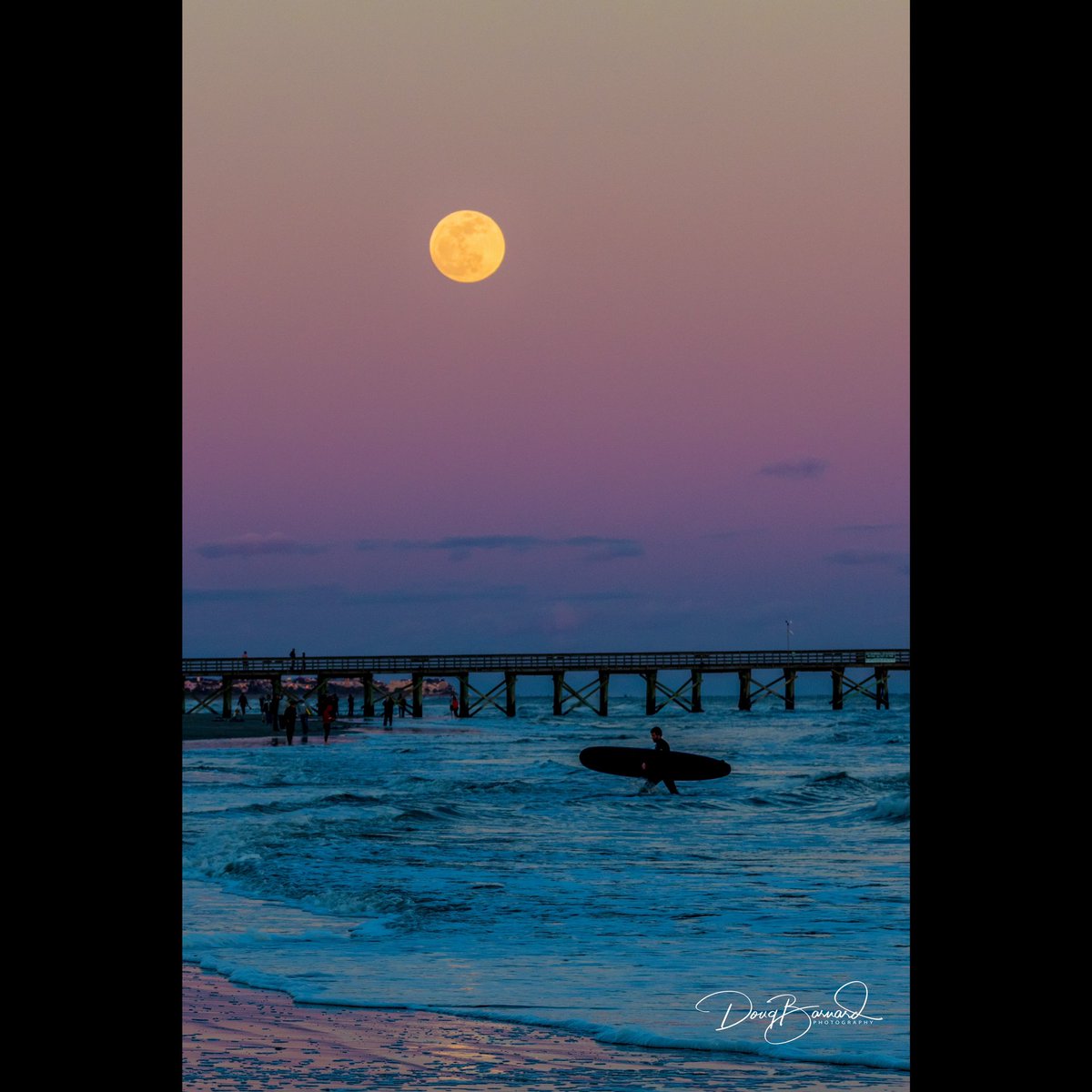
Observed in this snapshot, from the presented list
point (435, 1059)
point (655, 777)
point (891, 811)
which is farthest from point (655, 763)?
point (435, 1059)

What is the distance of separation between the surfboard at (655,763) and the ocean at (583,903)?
20.4 inches

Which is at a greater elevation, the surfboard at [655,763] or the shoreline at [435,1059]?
the shoreline at [435,1059]

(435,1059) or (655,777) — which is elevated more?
(435,1059)

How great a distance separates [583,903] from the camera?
13.7 m

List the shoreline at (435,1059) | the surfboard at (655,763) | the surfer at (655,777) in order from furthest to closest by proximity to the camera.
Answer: the surfboard at (655,763), the surfer at (655,777), the shoreline at (435,1059)

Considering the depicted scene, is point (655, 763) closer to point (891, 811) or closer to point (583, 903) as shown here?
point (891, 811)

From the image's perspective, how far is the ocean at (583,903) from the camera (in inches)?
342

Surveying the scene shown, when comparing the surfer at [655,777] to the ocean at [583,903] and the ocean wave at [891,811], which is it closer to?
the ocean at [583,903]

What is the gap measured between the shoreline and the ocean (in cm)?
22

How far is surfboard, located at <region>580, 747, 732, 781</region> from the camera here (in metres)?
29.1

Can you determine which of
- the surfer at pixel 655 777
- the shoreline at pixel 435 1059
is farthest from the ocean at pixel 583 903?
the surfer at pixel 655 777

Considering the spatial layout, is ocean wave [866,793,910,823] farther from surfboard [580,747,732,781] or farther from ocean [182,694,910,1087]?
surfboard [580,747,732,781]

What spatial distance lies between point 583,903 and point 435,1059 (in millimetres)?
6793
